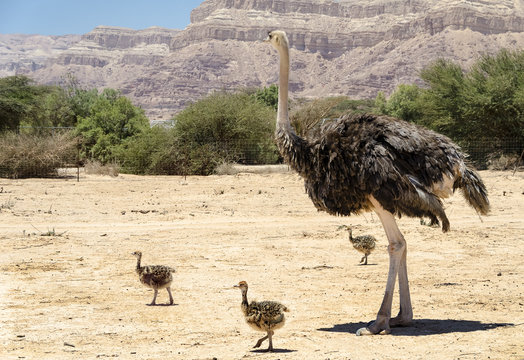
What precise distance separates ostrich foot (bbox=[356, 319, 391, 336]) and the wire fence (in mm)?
19981

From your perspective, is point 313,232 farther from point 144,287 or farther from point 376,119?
point 376,119

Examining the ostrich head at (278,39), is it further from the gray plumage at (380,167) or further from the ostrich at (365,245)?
the ostrich at (365,245)

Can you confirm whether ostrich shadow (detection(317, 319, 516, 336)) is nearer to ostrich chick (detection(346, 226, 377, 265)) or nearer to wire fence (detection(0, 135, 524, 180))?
ostrich chick (detection(346, 226, 377, 265))

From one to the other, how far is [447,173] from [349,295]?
2273 millimetres

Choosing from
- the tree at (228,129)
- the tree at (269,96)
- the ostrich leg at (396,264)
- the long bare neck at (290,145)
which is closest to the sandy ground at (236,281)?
the ostrich leg at (396,264)

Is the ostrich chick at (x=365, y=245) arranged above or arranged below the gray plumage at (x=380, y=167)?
below

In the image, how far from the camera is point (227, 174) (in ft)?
87.5

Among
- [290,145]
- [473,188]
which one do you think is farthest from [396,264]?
[290,145]

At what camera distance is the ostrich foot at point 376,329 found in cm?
669

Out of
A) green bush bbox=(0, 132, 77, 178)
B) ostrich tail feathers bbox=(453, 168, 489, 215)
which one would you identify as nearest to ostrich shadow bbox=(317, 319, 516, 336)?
ostrich tail feathers bbox=(453, 168, 489, 215)

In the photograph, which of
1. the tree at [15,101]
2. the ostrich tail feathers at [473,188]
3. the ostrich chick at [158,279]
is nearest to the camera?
the ostrich tail feathers at [473,188]

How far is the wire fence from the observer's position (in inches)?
1013

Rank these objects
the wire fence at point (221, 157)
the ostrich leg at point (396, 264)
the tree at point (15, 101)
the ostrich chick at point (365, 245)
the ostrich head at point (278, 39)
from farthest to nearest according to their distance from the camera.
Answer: the tree at point (15, 101) → the wire fence at point (221, 157) → the ostrich chick at point (365, 245) → the ostrich head at point (278, 39) → the ostrich leg at point (396, 264)

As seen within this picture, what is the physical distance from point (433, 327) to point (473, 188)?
142cm
